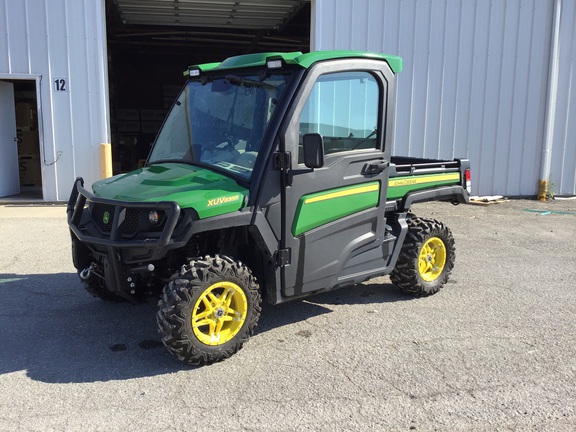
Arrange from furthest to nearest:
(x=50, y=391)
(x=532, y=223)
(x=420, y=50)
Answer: (x=420, y=50) < (x=532, y=223) < (x=50, y=391)

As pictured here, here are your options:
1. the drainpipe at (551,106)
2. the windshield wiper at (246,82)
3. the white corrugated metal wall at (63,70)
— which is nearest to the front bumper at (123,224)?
the windshield wiper at (246,82)

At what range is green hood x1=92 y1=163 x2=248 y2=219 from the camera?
→ 3.59 metres

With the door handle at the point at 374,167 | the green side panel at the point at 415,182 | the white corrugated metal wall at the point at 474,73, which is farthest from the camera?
the white corrugated metal wall at the point at 474,73

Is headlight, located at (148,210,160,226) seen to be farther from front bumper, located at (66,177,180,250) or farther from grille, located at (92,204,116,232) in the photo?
grille, located at (92,204,116,232)

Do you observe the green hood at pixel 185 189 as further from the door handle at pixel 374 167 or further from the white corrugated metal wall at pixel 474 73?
the white corrugated metal wall at pixel 474 73

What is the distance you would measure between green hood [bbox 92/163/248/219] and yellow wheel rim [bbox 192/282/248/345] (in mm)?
553

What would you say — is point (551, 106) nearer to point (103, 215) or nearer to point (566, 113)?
point (566, 113)

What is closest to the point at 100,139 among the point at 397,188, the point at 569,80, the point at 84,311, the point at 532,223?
the point at 84,311

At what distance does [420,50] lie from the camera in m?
11.2

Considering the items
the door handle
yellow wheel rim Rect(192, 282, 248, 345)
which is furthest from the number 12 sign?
yellow wheel rim Rect(192, 282, 248, 345)

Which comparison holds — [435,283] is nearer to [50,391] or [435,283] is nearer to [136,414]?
[136,414]

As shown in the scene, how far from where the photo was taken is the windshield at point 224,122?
3.96 metres

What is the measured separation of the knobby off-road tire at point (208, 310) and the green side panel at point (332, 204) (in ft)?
1.89

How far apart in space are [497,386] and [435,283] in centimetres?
191
